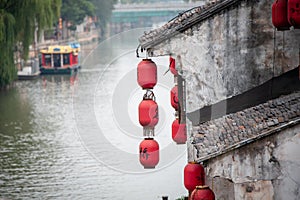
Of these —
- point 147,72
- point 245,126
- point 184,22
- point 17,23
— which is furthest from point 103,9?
point 245,126

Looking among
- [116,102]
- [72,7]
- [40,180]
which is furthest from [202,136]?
[72,7]

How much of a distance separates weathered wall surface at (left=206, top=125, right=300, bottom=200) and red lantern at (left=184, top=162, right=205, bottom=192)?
852mm

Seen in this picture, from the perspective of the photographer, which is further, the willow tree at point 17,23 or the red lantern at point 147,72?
the willow tree at point 17,23

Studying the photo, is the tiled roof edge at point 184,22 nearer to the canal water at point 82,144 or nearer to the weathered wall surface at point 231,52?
the weathered wall surface at point 231,52

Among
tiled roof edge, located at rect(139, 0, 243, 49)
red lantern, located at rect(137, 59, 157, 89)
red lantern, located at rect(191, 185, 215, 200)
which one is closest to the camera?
red lantern, located at rect(191, 185, 215, 200)

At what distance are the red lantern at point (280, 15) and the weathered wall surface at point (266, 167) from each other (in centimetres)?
134

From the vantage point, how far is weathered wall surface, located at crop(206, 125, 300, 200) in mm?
7137

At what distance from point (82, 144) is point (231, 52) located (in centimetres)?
1255

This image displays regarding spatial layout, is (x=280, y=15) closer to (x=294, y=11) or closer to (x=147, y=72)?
(x=294, y=11)

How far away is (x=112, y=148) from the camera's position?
67.3 ft

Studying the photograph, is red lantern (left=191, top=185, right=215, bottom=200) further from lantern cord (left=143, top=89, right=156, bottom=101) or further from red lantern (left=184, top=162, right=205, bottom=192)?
lantern cord (left=143, top=89, right=156, bottom=101)

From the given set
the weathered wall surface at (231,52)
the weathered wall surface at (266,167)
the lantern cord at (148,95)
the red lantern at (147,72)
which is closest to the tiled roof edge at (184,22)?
the weathered wall surface at (231,52)

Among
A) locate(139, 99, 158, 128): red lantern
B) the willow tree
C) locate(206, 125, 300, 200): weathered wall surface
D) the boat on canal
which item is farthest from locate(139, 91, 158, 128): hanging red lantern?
the boat on canal

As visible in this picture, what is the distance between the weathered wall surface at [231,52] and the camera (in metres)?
8.73
